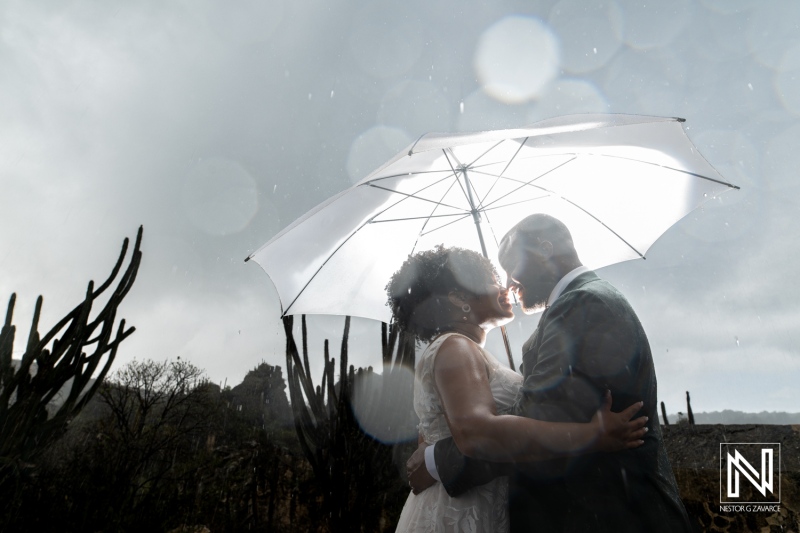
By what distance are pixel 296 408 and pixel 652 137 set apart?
4788 millimetres

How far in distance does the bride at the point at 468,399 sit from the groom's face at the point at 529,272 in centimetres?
15

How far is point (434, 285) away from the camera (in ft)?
6.78

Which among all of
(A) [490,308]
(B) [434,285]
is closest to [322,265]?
(B) [434,285]

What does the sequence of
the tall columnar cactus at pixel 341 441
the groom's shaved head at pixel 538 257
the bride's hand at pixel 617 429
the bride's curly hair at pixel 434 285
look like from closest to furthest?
the bride's hand at pixel 617 429 < the groom's shaved head at pixel 538 257 < the bride's curly hair at pixel 434 285 < the tall columnar cactus at pixel 341 441

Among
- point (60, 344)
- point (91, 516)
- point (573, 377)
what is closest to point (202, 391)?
point (91, 516)

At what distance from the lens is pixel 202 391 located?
3325cm

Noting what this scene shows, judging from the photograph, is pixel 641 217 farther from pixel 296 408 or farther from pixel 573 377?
pixel 296 408

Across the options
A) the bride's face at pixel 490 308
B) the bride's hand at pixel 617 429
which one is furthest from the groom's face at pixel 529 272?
the bride's hand at pixel 617 429

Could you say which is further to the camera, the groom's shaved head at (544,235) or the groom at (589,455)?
the groom's shaved head at (544,235)

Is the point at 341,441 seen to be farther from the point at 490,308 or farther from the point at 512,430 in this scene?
the point at 512,430

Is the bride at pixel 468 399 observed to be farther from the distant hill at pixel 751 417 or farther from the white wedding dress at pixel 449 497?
the distant hill at pixel 751 417

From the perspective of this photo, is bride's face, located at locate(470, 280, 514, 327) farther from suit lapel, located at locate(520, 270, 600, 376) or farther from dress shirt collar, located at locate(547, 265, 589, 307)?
dress shirt collar, located at locate(547, 265, 589, 307)

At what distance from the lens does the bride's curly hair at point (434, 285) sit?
201cm

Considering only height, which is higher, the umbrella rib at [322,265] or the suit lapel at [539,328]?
the umbrella rib at [322,265]
